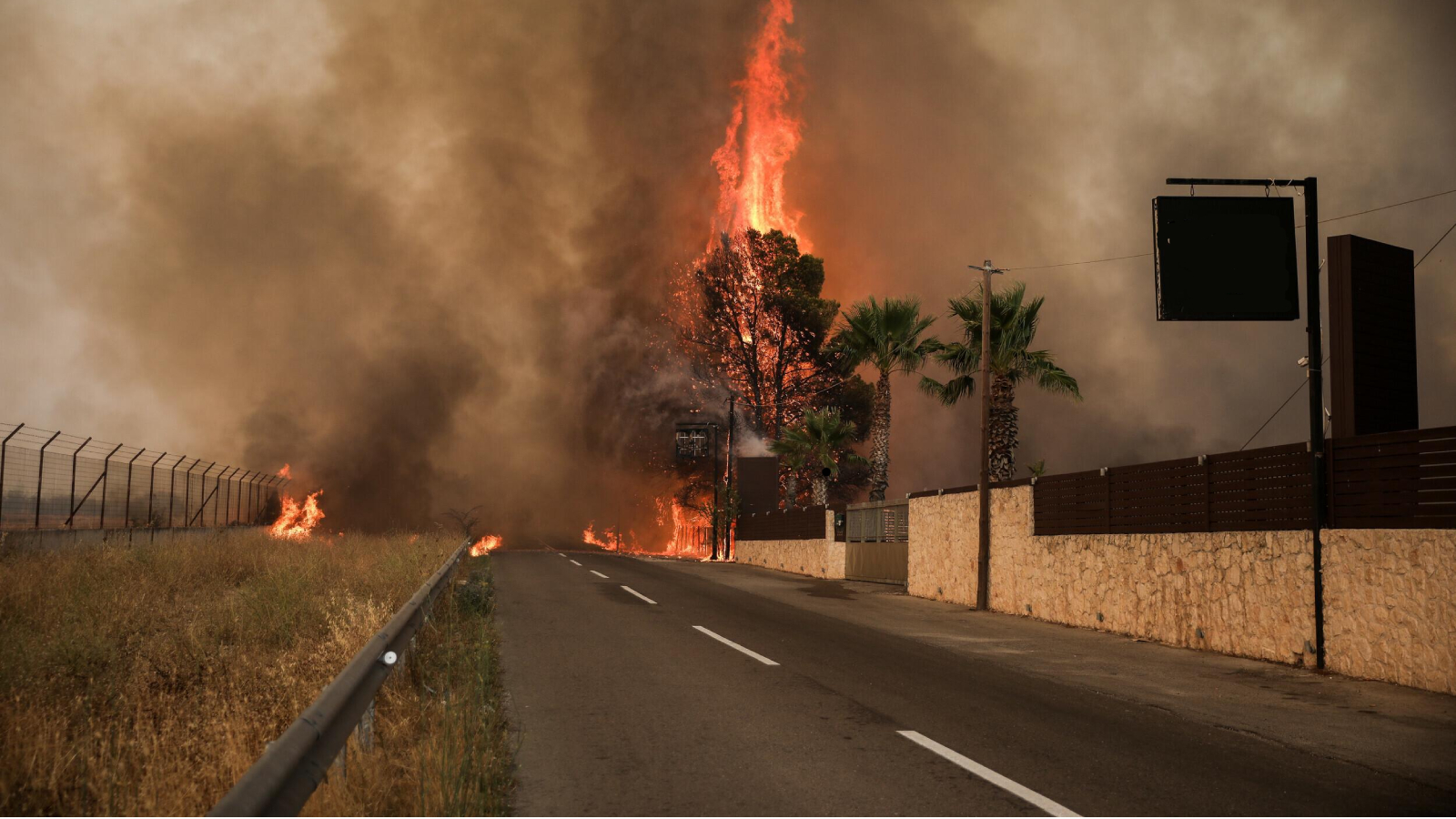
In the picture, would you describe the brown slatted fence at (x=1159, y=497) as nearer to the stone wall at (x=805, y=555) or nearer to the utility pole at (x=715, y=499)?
the stone wall at (x=805, y=555)

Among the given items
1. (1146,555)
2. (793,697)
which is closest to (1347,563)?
(1146,555)

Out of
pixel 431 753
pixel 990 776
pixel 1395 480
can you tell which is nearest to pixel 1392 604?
pixel 1395 480

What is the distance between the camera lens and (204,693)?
712 cm

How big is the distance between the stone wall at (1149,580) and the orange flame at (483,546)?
24158 mm

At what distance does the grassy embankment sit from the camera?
16.3 ft

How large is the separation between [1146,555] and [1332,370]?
151 inches

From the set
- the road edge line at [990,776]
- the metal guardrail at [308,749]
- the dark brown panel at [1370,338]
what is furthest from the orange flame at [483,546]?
the metal guardrail at [308,749]

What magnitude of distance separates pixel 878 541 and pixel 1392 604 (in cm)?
1927

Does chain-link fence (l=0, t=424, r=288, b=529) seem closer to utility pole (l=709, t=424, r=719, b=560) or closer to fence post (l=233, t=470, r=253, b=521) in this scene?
fence post (l=233, t=470, r=253, b=521)

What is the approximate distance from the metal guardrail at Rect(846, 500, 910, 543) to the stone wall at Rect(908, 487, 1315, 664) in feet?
16.2

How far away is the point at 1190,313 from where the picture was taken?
13266mm

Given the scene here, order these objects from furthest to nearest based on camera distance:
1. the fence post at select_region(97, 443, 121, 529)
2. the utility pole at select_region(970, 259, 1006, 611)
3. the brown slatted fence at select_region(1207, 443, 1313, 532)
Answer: the fence post at select_region(97, 443, 121, 529)
the utility pole at select_region(970, 259, 1006, 611)
the brown slatted fence at select_region(1207, 443, 1313, 532)

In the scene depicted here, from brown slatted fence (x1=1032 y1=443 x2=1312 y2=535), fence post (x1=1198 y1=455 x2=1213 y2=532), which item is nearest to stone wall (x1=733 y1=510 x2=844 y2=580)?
brown slatted fence (x1=1032 y1=443 x2=1312 y2=535)

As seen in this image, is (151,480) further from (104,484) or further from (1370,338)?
(1370,338)
